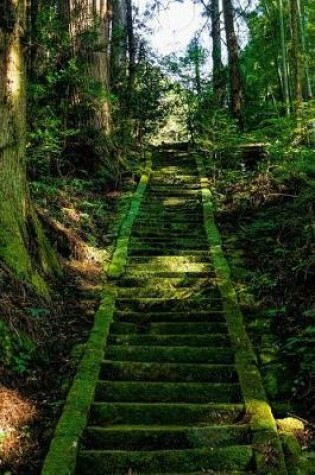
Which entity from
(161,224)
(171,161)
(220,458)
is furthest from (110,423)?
(171,161)

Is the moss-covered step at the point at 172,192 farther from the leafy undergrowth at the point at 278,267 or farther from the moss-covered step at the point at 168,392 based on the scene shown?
the moss-covered step at the point at 168,392

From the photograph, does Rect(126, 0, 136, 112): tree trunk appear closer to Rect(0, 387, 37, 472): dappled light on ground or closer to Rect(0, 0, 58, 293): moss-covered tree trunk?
Rect(0, 0, 58, 293): moss-covered tree trunk

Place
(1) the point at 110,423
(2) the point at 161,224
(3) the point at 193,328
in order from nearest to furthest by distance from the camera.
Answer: (1) the point at 110,423
(3) the point at 193,328
(2) the point at 161,224

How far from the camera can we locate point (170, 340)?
601cm

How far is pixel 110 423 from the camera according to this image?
4684mm

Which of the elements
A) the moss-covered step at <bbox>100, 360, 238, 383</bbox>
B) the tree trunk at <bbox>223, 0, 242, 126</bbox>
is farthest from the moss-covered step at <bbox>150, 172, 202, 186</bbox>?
the moss-covered step at <bbox>100, 360, 238, 383</bbox>

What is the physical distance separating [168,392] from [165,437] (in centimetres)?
67

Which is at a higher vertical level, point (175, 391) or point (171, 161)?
point (171, 161)

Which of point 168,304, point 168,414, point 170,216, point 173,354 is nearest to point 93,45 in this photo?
point 170,216

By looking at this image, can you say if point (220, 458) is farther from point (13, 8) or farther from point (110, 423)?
point (13, 8)

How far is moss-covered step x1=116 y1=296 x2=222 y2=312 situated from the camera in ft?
22.1

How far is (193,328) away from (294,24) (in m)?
9.72

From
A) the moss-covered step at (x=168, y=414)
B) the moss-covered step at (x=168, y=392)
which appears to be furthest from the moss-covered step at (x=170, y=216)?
the moss-covered step at (x=168, y=414)

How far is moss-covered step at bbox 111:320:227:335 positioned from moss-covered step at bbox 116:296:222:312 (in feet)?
1.39
